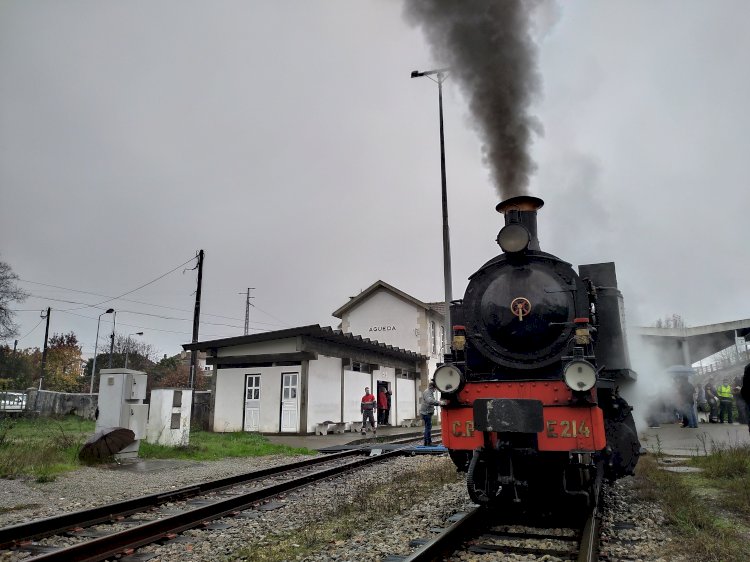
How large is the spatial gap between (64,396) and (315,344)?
1841 cm

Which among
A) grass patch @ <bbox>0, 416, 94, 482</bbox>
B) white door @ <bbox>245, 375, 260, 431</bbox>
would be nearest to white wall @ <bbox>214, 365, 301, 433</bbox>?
white door @ <bbox>245, 375, 260, 431</bbox>

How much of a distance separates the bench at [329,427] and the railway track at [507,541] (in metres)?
12.8

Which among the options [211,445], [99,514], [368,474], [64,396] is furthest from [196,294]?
[99,514]

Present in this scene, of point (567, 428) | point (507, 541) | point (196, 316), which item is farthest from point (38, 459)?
point (196, 316)

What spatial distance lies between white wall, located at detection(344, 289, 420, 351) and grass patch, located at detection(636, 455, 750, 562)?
65.7ft

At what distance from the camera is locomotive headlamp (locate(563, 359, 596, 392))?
15.1 feet

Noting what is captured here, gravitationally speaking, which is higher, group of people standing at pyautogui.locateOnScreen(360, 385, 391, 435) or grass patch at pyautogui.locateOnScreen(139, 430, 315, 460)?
group of people standing at pyautogui.locateOnScreen(360, 385, 391, 435)

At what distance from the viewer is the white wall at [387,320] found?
1116 inches

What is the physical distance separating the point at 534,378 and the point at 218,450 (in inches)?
348

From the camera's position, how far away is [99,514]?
5.38m

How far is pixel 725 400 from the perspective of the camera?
1638 centimetres

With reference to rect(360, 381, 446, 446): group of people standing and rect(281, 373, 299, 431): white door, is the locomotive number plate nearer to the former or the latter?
rect(360, 381, 446, 446): group of people standing

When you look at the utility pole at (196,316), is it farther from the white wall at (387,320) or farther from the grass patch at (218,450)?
the white wall at (387,320)

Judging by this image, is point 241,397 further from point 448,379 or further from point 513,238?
point 513,238
